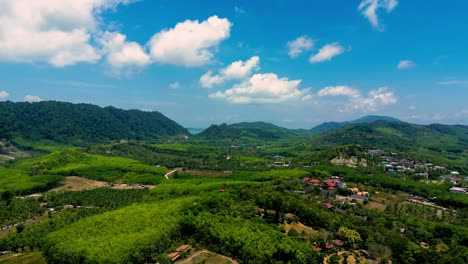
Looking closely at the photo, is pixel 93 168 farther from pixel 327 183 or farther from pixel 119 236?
pixel 327 183

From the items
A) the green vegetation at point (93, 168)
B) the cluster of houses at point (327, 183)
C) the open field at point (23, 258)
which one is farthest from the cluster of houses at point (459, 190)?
the open field at point (23, 258)

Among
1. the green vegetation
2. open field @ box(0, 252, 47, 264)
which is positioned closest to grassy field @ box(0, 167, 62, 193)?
the green vegetation

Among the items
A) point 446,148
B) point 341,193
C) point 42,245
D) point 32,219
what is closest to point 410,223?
point 341,193

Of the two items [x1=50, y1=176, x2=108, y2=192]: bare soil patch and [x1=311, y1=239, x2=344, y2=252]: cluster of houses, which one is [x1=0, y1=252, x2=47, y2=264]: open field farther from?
[x1=50, y1=176, x2=108, y2=192]: bare soil patch

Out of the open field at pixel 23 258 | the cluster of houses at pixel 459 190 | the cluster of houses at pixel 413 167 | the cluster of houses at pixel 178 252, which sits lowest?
the open field at pixel 23 258

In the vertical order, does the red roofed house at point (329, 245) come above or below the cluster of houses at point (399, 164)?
below

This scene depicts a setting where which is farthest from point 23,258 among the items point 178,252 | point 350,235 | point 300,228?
point 350,235

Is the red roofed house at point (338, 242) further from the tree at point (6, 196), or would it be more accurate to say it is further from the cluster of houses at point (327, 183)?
the tree at point (6, 196)

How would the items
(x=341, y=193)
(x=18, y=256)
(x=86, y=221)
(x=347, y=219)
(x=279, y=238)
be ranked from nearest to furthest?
(x=279, y=238)
(x=18, y=256)
(x=86, y=221)
(x=347, y=219)
(x=341, y=193)

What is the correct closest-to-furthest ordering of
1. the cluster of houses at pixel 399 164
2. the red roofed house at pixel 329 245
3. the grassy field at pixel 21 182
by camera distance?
the red roofed house at pixel 329 245 → the grassy field at pixel 21 182 → the cluster of houses at pixel 399 164

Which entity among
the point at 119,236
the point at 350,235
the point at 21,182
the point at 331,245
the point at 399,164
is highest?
the point at 399,164

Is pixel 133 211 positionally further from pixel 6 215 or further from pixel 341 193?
pixel 341 193
